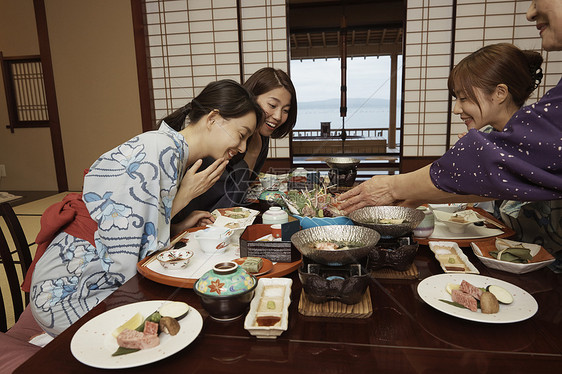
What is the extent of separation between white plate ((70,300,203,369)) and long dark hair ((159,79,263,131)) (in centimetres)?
115

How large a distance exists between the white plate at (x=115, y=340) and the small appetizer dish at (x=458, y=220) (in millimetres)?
1138

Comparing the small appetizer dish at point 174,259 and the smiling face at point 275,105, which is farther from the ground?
the smiling face at point 275,105

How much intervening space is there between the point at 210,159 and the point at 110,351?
5.35 ft

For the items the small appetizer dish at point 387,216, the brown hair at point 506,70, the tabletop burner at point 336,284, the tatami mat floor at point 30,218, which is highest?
the brown hair at point 506,70

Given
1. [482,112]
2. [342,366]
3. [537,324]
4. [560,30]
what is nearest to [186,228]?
[342,366]

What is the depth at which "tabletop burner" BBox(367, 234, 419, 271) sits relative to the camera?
116cm

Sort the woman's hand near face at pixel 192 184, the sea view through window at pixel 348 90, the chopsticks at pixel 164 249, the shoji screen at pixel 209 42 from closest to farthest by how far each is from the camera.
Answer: the chopsticks at pixel 164 249 < the woman's hand near face at pixel 192 184 < the shoji screen at pixel 209 42 < the sea view through window at pixel 348 90

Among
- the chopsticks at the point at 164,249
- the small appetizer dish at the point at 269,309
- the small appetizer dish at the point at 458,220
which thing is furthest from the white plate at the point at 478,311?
the chopsticks at the point at 164,249

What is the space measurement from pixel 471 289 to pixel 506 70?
152cm

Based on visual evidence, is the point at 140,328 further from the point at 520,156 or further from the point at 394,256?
the point at 520,156

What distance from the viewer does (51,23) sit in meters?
5.73

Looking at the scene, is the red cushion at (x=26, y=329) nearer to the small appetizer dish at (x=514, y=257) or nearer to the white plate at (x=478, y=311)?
the white plate at (x=478, y=311)

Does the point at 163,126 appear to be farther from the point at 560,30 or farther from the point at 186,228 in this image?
the point at 560,30

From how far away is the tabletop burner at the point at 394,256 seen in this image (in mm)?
1155
